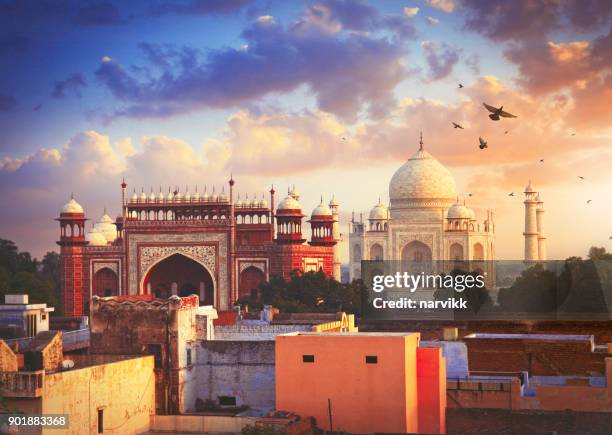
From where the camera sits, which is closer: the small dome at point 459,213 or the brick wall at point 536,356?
the brick wall at point 536,356

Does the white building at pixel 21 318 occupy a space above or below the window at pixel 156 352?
above

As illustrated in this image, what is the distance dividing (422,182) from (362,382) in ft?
95.3

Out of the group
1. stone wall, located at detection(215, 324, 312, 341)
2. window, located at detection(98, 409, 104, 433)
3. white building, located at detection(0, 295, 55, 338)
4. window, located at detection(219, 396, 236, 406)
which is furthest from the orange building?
white building, located at detection(0, 295, 55, 338)

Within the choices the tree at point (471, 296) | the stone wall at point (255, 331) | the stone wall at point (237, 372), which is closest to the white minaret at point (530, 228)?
the tree at point (471, 296)

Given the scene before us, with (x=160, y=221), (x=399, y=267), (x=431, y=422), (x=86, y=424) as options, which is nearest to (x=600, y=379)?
(x=431, y=422)

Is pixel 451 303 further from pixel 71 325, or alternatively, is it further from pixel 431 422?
pixel 431 422

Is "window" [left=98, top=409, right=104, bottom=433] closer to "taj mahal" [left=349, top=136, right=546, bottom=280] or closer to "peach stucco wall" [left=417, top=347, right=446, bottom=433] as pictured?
"peach stucco wall" [left=417, top=347, right=446, bottom=433]

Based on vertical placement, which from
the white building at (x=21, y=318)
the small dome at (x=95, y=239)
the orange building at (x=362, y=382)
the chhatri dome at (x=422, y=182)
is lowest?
the orange building at (x=362, y=382)

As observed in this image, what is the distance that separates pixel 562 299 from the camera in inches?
1131

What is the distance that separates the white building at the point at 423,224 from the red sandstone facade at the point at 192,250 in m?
6.40

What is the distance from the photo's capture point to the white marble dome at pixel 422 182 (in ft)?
146

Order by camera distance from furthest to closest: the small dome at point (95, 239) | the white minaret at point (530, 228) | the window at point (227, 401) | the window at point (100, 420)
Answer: the white minaret at point (530, 228)
the small dome at point (95, 239)
the window at point (227, 401)
the window at point (100, 420)

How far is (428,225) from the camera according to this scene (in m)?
43.8

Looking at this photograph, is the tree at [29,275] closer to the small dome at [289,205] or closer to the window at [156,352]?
the small dome at [289,205]
